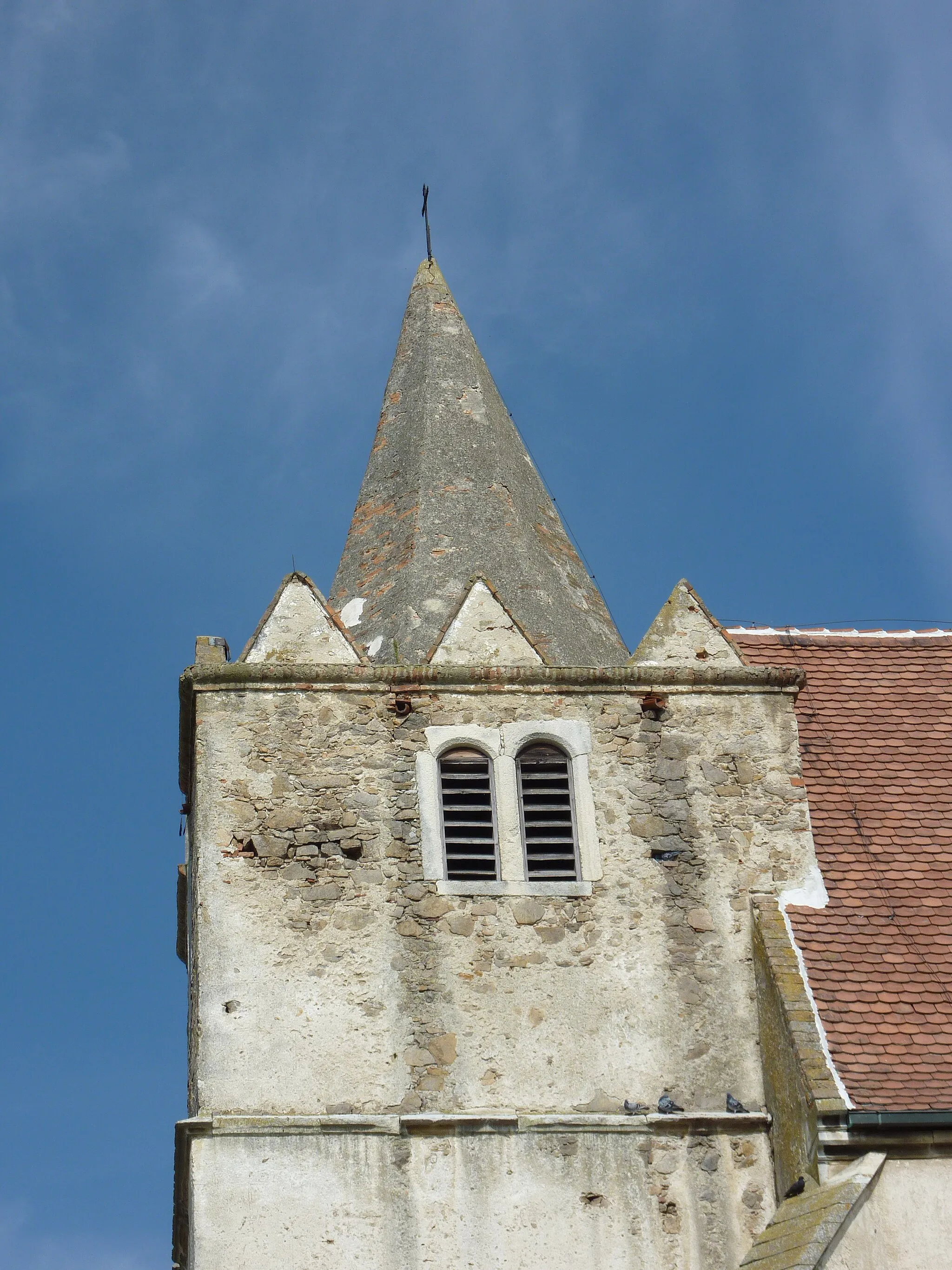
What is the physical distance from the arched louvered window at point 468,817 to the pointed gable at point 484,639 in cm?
93

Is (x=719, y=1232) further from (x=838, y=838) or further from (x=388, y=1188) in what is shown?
(x=838, y=838)

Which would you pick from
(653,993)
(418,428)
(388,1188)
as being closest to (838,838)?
(653,993)

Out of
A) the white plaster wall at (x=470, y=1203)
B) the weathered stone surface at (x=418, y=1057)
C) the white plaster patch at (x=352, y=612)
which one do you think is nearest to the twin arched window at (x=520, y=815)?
the weathered stone surface at (x=418, y=1057)

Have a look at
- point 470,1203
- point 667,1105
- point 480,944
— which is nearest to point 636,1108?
point 667,1105

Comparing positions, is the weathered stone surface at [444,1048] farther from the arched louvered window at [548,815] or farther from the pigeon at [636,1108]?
the arched louvered window at [548,815]

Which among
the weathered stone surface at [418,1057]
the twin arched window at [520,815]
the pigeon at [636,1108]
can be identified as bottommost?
the pigeon at [636,1108]

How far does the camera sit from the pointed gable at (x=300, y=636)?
16.9 metres

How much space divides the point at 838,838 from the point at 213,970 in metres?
5.45

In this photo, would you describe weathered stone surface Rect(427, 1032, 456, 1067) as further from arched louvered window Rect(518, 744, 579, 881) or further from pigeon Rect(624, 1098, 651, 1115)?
arched louvered window Rect(518, 744, 579, 881)

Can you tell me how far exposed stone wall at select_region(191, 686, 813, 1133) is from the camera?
14.9 m

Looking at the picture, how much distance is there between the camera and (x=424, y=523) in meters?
20.0

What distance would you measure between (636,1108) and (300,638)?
5084 mm

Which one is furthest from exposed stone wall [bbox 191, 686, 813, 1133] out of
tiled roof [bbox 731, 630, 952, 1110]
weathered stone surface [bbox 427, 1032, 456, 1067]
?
tiled roof [bbox 731, 630, 952, 1110]

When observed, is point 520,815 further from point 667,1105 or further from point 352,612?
point 352,612
